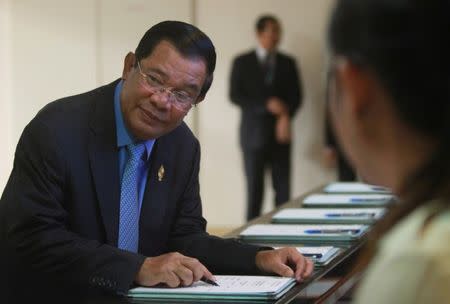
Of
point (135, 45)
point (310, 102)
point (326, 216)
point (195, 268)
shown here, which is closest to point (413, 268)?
point (195, 268)

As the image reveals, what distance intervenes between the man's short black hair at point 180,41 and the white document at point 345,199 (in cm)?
149

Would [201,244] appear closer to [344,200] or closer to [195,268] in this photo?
[195,268]

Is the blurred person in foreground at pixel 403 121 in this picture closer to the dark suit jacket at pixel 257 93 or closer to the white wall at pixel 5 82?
the white wall at pixel 5 82

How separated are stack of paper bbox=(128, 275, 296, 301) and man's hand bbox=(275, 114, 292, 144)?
231 inches

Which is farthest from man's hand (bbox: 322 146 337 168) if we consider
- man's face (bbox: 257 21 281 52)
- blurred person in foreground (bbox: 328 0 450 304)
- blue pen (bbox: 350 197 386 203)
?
blurred person in foreground (bbox: 328 0 450 304)

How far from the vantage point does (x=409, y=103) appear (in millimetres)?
906

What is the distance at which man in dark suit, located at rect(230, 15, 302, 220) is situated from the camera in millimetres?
8062

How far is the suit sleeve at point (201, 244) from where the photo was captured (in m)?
2.49

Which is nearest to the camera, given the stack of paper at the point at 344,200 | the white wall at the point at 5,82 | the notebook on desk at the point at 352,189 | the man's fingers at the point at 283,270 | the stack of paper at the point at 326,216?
the man's fingers at the point at 283,270

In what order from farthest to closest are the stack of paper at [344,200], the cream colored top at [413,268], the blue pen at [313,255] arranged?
the stack of paper at [344,200], the blue pen at [313,255], the cream colored top at [413,268]

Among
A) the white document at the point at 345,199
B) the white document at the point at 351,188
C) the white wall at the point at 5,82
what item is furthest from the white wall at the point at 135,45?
the white document at the point at 345,199

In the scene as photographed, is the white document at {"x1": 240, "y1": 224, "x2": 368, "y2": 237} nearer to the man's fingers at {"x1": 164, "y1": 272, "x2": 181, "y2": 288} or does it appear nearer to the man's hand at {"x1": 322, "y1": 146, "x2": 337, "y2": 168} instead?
the man's fingers at {"x1": 164, "y1": 272, "x2": 181, "y2": 288}

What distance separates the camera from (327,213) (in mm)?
3520

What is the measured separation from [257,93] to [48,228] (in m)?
5.81
